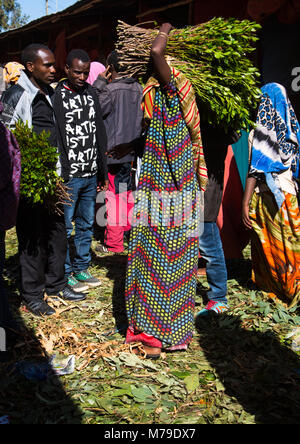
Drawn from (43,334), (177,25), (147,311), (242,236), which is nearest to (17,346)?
(43,334)

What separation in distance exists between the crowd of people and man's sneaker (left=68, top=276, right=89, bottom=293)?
0.02 metres

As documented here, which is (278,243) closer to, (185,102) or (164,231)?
(164,231)

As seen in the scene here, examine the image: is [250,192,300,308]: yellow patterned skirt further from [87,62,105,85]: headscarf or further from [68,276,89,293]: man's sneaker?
[87,62,105,85]: headscarf

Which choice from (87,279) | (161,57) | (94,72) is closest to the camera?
(161,57)

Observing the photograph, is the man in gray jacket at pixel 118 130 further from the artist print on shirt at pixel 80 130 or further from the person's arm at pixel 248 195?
the person's arm at pixel 248 195

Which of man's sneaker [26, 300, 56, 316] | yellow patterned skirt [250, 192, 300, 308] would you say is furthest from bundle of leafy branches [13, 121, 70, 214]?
yellow patterned skirt [250, 192, 300, 308]

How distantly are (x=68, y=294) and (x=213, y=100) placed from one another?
247cm

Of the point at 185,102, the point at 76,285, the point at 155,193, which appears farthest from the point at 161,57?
the point at 76,285

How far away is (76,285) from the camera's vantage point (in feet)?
15.2

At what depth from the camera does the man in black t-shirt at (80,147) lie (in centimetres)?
421

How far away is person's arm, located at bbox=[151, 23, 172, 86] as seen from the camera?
2773 millimetres

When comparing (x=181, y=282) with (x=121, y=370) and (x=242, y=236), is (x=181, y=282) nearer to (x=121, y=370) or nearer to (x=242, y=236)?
(x=121, y=370)

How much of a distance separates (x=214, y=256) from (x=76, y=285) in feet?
5.42

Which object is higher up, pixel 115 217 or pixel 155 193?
pixel 155 193
